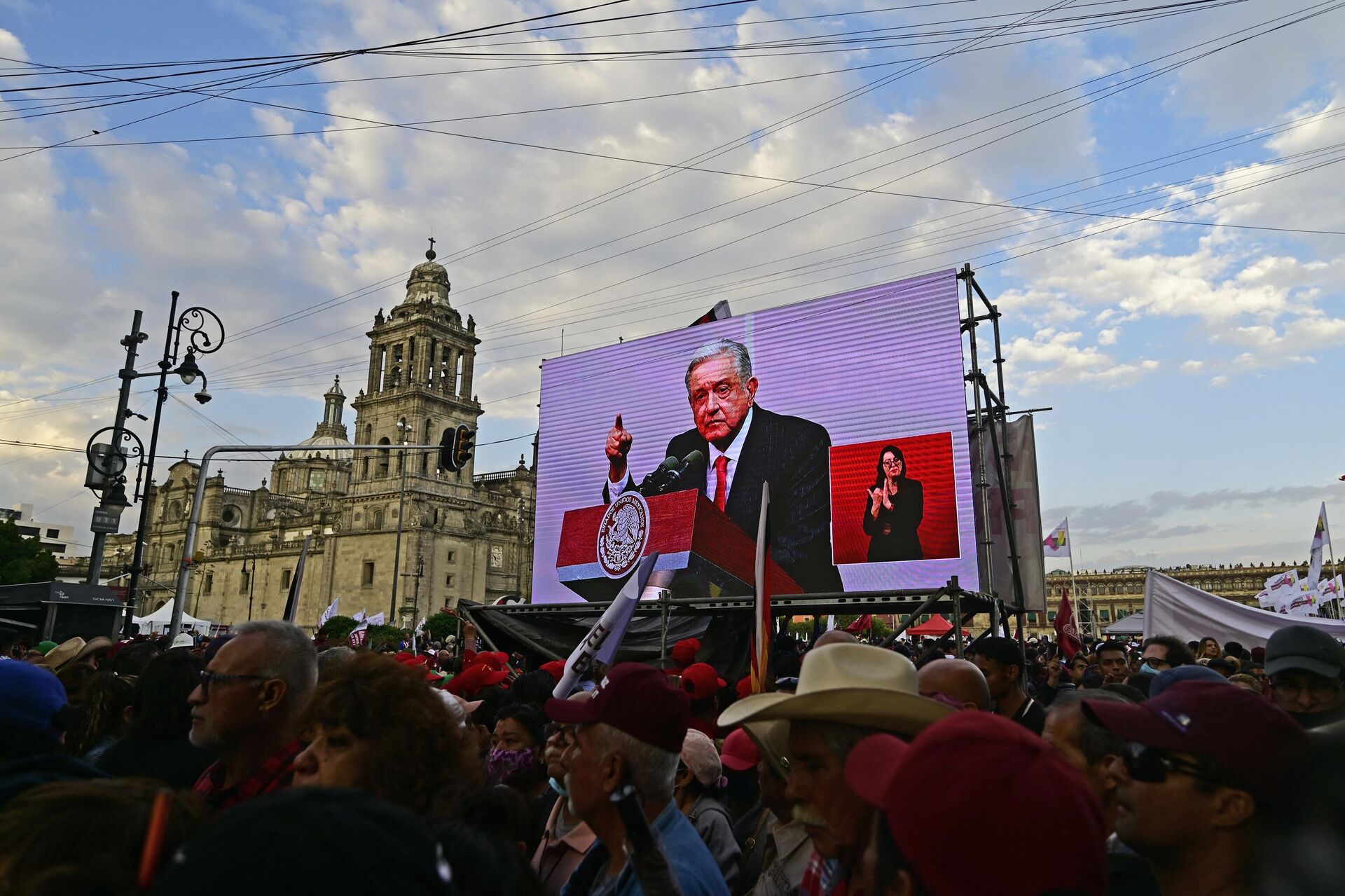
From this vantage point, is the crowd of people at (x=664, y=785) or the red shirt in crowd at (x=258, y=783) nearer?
the crowd of people at (x=664, y=785)

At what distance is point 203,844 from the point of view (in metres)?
1.10

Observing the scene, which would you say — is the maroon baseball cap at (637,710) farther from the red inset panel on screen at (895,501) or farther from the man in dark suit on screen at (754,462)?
the red inset panel on screen at (895,501)

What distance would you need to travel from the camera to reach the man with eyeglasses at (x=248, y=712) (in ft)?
10.9

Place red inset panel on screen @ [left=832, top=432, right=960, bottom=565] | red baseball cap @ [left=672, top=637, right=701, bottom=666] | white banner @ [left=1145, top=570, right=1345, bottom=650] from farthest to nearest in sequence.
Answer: red inset panel on screen @ [left=832, top=432, right=960, bottom=565], white banner @ [left=1145, top=570, right=1345, bottom=650], red baseball cap @ [left=672, top=637, right=701, bottom=666]

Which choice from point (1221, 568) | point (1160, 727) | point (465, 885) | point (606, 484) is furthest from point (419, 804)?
point (1221, 568)

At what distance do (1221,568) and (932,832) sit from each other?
121 meters

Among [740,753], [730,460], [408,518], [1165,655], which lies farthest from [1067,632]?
[408,518]

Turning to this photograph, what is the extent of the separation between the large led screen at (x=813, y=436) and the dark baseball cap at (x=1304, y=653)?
10035mm

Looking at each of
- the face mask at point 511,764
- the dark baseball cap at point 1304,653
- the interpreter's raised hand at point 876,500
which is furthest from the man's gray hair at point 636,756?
the interpreter's raised hand at point 876,500

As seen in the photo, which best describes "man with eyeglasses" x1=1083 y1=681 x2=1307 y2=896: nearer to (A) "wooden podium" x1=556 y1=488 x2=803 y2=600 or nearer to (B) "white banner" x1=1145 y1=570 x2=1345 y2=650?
(B) "white banner" x1=1145 y1=570 x2=1345 y2=650

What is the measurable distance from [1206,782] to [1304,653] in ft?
10.6

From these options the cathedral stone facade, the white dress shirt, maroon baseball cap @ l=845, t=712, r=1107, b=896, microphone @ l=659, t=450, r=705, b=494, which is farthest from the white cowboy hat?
the cathedral stone facade

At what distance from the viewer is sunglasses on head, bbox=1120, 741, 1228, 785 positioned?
2174mm

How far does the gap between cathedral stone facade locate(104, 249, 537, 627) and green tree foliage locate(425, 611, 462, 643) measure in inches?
215
